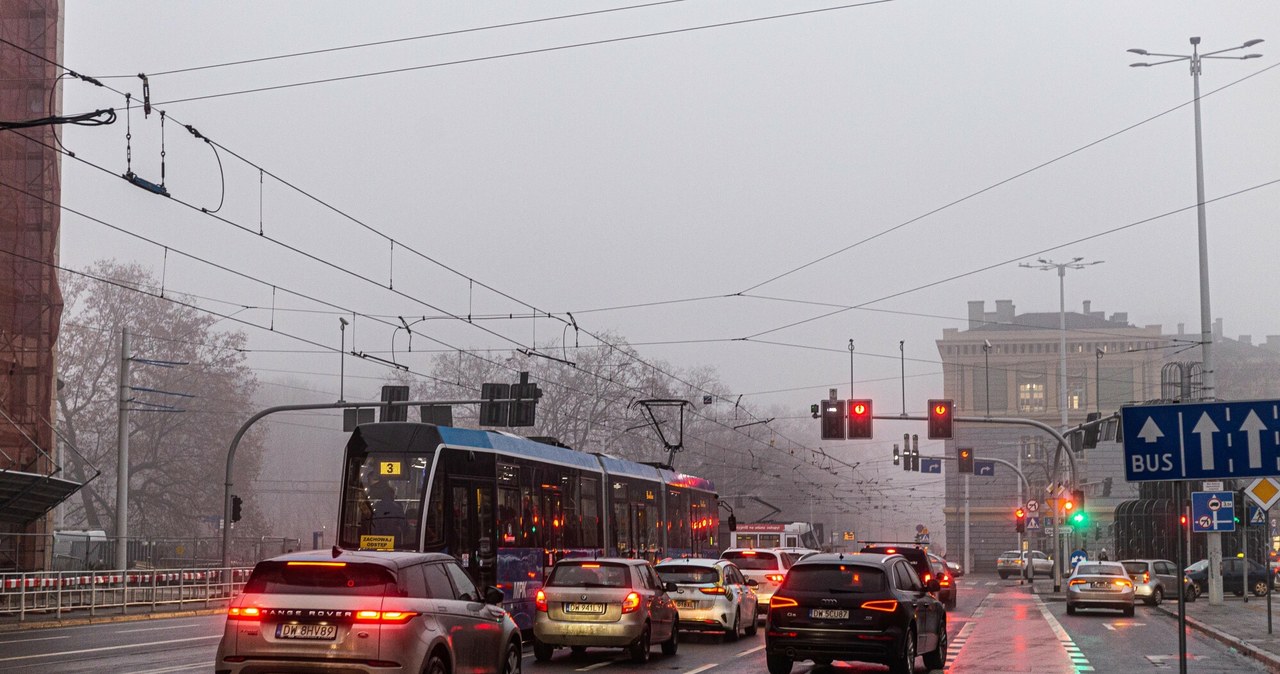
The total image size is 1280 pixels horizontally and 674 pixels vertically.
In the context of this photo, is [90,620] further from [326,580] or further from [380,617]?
[380,617]

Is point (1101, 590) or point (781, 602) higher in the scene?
point (781, 602)

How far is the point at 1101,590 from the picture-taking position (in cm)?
3550

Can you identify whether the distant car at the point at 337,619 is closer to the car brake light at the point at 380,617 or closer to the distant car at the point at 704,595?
the car brake light at the point at 380,617

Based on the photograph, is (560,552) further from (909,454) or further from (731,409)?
(731,409)

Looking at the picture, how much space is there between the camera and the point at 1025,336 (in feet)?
431

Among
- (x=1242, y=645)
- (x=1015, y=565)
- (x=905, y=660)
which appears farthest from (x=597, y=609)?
(x=1015, y=565)

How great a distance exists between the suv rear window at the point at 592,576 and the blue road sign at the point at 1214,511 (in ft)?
55.4

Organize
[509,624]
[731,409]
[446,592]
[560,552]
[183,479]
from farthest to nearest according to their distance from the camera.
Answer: [731,409] → [183,479] → [560,552] → [509,624] → [446,592]

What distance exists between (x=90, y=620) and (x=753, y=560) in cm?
1411

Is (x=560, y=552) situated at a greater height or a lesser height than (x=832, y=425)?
lesser

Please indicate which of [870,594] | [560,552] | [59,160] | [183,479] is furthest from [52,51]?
[870,594]

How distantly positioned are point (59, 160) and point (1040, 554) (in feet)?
198

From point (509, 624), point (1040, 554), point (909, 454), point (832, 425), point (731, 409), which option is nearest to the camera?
point (509, 624)

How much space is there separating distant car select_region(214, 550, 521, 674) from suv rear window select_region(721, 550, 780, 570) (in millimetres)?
19147
